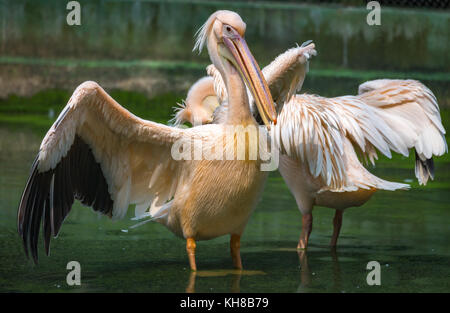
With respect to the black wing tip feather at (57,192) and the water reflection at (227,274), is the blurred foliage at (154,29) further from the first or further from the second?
the water reflection at (227,274)

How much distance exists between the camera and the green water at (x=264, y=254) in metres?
5.02

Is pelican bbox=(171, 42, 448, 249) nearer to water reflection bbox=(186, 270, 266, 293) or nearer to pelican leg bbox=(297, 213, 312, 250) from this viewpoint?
pelican leg bbox=(297, 213, 312, 250)

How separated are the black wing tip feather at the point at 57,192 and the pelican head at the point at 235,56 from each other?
42.3 inches

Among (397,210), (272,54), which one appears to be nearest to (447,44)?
(272,54)

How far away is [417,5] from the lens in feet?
44.2

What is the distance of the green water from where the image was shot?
5.02 m

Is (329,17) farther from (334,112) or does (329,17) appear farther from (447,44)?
(334,112)

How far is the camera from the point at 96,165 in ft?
17.8

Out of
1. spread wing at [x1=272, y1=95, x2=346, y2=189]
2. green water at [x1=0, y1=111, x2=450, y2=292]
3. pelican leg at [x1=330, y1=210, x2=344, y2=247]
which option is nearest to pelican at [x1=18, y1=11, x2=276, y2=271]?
green water at [x1=0, y1=111, x2=450, y2=292]

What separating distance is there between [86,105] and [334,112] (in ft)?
6.83

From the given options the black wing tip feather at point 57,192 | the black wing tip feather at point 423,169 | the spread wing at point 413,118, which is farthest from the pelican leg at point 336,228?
the black wing tip feather at point 57,192

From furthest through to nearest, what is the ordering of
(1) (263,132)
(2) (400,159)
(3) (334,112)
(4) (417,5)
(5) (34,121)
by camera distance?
(4) (417,5), (5) (34,121), (2) (400,159), (3) (334,112), (1) (263,132)

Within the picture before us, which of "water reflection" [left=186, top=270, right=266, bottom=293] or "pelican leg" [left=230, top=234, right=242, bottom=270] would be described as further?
"pelican leg" [left=230, top=234, right=242, bottom=270]

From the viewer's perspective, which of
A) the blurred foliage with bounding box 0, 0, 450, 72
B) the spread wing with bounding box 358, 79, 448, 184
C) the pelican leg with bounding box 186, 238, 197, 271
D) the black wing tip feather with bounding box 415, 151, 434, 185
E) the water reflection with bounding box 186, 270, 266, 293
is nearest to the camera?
the water reflection with bounding box 186, 270, 266, 293
